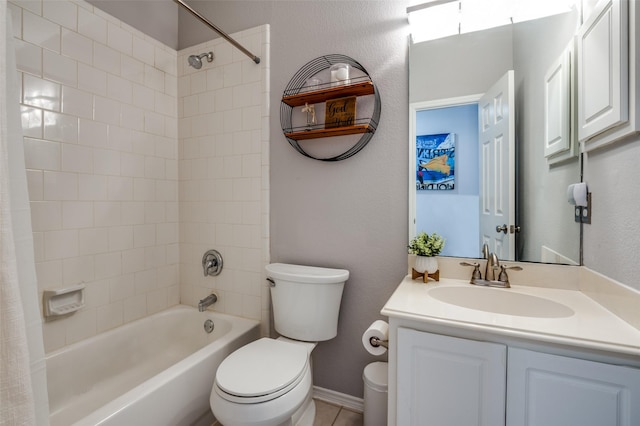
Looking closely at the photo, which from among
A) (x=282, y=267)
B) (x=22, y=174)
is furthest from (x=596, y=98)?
(x=22, y=174)

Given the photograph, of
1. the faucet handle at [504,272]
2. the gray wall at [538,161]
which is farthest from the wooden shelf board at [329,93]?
the faucet handle at [504,272]

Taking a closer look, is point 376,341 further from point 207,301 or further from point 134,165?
point 134,165

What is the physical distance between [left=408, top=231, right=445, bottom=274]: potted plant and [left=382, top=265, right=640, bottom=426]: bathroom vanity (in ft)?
0.81

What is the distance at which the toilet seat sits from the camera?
1140 millimetres

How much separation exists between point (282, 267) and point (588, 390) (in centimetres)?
129

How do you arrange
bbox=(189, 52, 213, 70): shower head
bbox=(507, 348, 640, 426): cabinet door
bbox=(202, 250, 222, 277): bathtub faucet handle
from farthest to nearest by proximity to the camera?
bbox=(202, 250, 222, 277): bathtub faucet handle < bbox=(189, 52, 213, 70): shower head < bbox=(507, 348, 640, 426): cabinet door

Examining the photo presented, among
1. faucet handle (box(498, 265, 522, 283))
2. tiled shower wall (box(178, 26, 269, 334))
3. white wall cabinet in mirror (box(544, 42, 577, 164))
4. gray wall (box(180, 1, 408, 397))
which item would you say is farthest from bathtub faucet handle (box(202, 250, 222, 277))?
white wall cabinet in mirror (box(544, 42, 577, 164))

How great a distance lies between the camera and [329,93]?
1599 millimetres

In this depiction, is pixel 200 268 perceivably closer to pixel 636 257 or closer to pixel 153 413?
pixel 153 413

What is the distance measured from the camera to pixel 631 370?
790 mm

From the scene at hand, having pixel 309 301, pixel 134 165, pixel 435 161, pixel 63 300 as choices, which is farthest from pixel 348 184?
pixel 63 300

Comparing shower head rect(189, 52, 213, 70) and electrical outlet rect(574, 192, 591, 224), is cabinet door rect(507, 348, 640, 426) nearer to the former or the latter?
electrical outlet rect(574, 192, 591, 224)

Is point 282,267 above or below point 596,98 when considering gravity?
below

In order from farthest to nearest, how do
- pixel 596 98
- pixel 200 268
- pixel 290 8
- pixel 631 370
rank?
pixel 200 268, pixel 290 8, pixel 596 98, pixel 631 370
